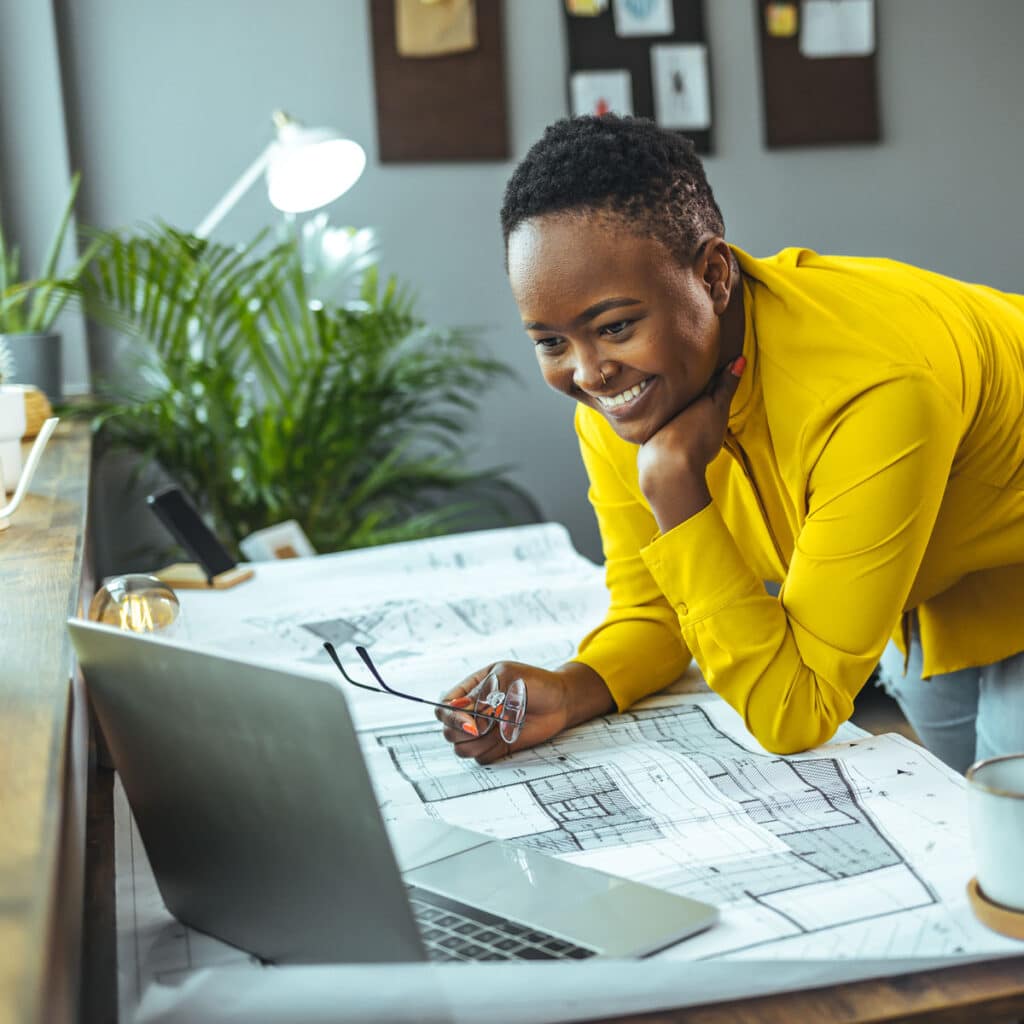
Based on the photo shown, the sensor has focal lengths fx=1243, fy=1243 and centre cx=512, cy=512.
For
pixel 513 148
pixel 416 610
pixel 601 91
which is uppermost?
pixel 601 91

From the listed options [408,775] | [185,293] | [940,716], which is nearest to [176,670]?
[408,775]

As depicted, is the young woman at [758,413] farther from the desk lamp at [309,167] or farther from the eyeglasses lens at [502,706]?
the desk lamp at [309,167]

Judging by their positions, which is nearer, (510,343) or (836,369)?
(836,369)

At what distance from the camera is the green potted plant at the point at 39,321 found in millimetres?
2494

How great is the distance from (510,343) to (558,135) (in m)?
2.40

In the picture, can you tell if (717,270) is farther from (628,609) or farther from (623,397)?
(628,609)

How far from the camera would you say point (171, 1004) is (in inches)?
26.1

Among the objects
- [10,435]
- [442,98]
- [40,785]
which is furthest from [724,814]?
[442,98]

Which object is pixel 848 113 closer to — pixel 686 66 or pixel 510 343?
pixel 686 66

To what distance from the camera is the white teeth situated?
108 cm

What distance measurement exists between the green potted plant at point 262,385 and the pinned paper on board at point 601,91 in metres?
0.88

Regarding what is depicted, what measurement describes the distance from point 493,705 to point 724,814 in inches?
9.9

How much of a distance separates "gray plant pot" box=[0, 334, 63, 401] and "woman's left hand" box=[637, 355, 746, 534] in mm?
1774

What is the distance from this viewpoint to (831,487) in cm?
102
